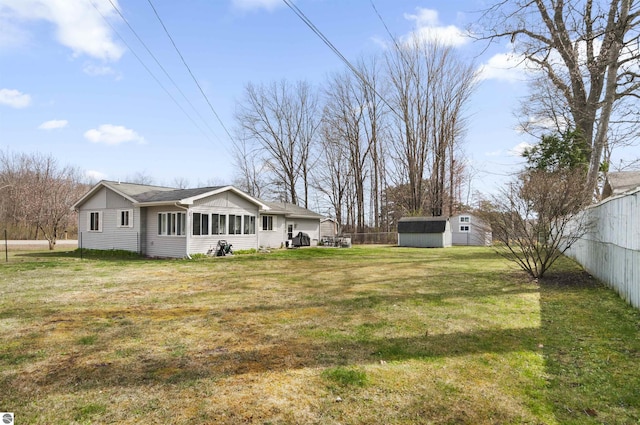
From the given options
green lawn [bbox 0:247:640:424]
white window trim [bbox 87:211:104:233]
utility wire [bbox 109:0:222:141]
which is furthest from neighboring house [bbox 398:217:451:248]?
white window trim [bbox 87:211:104:233]

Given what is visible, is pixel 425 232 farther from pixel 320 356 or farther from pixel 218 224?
pixel 320 356

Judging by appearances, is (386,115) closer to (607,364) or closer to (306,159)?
(306,159)

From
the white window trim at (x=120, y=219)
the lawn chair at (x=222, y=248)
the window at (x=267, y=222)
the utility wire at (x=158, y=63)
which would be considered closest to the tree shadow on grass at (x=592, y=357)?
the utility wire at (x=158, y=63)

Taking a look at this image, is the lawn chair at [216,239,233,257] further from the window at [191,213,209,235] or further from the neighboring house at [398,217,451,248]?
the neighboring house at [398,217,451,248]

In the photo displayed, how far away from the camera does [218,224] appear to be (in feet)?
56.4

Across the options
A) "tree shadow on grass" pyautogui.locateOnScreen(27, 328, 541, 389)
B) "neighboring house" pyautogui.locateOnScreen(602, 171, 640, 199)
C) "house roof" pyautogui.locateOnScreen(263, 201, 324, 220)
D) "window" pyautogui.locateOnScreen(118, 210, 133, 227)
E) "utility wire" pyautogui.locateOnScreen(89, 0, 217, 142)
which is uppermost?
"utility wire" pyautogui.locateOnScreen(89, 0, 217, 142)

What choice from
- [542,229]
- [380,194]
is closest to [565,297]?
[542,229]

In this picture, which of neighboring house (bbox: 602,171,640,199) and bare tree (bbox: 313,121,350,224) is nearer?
neighboring house (bbox: 602,171,640,199)

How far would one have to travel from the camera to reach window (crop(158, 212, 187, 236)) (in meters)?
15.9

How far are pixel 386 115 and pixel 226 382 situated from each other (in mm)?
34212

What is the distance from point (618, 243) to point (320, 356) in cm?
642

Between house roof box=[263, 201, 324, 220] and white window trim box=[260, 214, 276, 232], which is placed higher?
house roof box=[263, 201, 324, 220]

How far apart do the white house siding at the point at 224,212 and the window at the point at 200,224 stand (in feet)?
0.52

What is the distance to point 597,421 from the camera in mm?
2680
